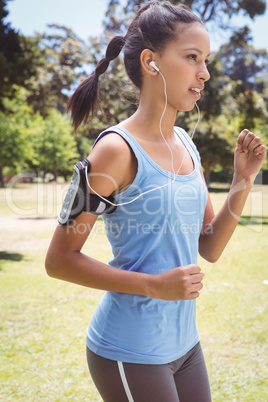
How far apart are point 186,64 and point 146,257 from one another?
0.65 meters

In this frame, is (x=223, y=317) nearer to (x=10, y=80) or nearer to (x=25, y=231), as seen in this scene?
(x=10, y=80)

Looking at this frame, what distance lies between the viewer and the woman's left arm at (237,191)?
4.93 feet

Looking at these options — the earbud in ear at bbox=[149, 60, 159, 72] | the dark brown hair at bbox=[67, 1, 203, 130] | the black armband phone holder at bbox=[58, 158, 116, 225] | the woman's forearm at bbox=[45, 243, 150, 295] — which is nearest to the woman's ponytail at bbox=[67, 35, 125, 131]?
the dark brown hair at bbox=[67, 1, 203, 130]

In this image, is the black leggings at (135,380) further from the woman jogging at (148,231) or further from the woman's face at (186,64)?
the woman's face at (186,64)

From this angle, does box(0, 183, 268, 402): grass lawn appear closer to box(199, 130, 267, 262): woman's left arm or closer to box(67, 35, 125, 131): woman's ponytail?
box(199, 130, 267, 262): woman's left arm

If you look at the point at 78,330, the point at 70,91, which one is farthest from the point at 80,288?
the point at 70,91

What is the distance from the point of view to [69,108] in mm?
1562

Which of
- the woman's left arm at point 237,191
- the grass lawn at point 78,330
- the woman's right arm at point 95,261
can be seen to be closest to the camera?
the woman's right arm at point 95,261

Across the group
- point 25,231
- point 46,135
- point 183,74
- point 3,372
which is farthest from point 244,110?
point 46,135

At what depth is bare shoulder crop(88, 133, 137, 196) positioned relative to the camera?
46.9 inches

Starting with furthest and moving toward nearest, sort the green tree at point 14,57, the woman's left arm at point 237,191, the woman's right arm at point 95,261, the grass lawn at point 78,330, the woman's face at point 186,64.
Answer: the green tree at point 14,57 < the grass lawn at point 78,330 < the woman's left arm at point 237,191 < the woman's face at point 186,64 < the woman's right arm at point 95,261

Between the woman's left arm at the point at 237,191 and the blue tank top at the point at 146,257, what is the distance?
262 millimetres

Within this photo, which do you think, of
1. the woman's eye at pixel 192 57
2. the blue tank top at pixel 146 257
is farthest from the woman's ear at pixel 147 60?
the blue tank top at pixel 146 257

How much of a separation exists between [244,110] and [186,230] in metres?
14.4
